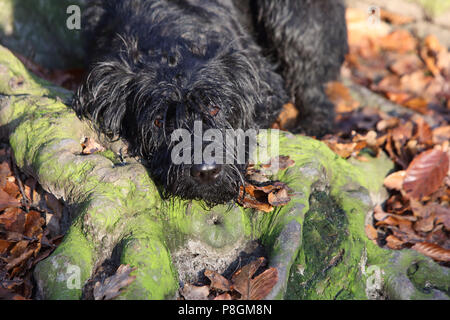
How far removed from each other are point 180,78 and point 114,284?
1520 millimetres

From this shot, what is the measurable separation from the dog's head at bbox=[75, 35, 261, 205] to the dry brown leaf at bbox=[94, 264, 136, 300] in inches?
26.0

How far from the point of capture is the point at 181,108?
9.91 feet

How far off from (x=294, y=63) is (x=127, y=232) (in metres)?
3.21

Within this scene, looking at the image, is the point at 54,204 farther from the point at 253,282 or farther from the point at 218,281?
the point at 253,282

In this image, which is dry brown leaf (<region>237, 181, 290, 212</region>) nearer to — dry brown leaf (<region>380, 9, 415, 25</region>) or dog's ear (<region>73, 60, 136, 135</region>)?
dog's ear (<region>73, 60, 136, 135</region>)

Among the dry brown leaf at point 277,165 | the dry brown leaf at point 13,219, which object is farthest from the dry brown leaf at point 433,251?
the dry brown leaf at point 13,219

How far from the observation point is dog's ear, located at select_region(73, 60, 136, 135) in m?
3.32

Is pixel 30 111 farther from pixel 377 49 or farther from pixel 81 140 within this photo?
pixel 377 49

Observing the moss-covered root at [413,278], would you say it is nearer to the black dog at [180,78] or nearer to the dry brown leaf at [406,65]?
the black dog at [180,78]

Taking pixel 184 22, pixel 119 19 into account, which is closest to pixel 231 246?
pixel 184 22

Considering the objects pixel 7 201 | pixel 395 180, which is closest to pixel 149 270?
pixel 7 201

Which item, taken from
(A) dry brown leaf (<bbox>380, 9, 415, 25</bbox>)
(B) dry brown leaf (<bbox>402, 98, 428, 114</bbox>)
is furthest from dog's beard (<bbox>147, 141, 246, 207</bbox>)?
(A) dry brown leaf (<bbox>380, 9, 415, 25</bbox>)

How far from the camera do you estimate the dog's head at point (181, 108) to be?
9.44 ft

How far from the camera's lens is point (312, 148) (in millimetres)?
3418
